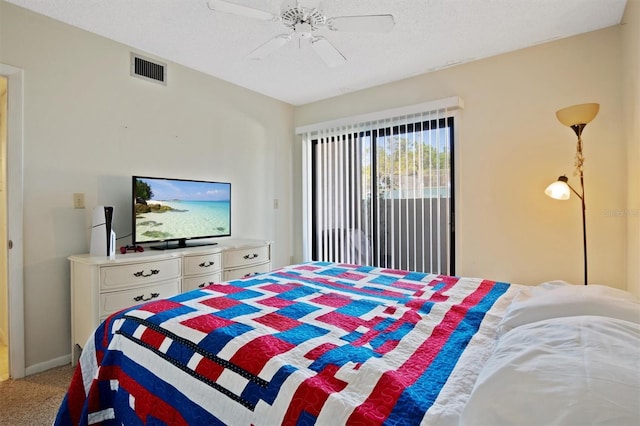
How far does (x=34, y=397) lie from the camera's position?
6.51 ft

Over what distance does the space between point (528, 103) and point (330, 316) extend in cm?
265

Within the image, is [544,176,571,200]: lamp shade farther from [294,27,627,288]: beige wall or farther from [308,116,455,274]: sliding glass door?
[308,116,455,274]: sliding glass door

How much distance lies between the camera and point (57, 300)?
7.84 ft

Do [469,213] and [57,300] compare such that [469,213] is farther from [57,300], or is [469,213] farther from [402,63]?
[57,300]

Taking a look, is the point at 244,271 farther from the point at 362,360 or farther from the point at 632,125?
the point at 632,125

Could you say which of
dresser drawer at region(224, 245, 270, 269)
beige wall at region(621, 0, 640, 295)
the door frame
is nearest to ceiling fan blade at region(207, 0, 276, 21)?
the door frame

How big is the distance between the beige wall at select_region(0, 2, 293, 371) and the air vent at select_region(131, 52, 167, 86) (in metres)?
0.05

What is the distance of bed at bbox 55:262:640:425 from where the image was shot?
0.68m

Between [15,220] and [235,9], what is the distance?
80.5 inches

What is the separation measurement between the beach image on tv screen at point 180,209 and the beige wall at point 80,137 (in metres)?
0.23

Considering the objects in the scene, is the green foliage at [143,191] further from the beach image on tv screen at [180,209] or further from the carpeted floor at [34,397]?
the carpeted floor at [34,397]

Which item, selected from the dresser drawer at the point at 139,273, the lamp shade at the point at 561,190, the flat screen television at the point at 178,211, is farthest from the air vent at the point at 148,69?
the lamp shade at the point at 561,190

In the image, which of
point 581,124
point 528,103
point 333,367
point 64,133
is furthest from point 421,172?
point 64,133

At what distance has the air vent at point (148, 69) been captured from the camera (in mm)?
2812
